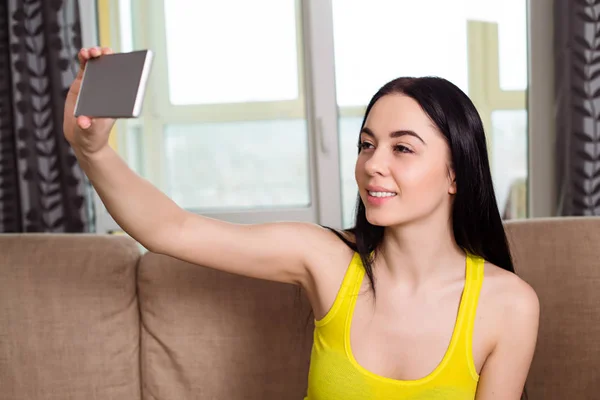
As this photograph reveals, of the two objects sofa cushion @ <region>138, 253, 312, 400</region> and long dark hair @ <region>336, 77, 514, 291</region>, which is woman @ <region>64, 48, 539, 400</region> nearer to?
long dark hair @ <region>336, 77, 514, 291</region>

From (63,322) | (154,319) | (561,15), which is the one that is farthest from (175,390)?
(561,15)

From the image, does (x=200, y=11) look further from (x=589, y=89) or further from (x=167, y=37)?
(x=589, y=89)

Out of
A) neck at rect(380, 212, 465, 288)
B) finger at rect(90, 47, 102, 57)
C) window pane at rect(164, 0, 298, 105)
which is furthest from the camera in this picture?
window pane at rect(164, 0, 298, 105)

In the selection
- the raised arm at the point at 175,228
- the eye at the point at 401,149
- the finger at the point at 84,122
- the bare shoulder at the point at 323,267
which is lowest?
the bare shoulder at the point at 323,267

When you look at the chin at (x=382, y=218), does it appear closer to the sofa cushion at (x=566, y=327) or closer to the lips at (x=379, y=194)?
the lips at (x=379, y=194)

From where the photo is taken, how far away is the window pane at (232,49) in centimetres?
280

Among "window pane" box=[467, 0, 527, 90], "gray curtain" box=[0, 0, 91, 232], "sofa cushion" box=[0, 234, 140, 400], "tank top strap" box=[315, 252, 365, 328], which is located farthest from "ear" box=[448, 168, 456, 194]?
"gray curtain" box=[0, 0, 91, 232]

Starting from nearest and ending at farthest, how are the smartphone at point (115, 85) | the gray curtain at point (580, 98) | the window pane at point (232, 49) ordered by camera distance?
the smartphone at point (115, 85)
the gray curtain at point (580, 98)
the window pane at point (232, 49)

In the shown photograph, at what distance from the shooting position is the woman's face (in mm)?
1330

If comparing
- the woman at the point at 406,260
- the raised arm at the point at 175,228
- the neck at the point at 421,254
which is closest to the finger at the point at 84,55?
the raised arm at the point at 175,228

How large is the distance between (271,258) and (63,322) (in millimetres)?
666

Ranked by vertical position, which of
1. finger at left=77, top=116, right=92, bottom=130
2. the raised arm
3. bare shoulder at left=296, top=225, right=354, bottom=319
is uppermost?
finger at left=77, top=116, right=92, bottom=130

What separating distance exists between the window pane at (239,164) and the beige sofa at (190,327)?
1.10 metres

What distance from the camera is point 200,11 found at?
2.83 meters
